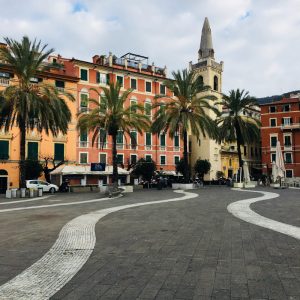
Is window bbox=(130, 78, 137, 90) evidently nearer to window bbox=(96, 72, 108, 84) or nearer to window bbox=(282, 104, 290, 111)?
window bbox=(96, 72, 108, 84)

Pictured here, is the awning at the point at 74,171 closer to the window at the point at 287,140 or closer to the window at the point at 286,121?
the window at the point at 287,140

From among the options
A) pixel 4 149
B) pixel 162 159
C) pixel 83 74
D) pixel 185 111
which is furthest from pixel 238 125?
pixel 4 149

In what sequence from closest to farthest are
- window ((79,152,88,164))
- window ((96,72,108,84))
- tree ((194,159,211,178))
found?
window ((79,152,88,164)), window ((96,72,108,84)), tree ((194,159,211,178))

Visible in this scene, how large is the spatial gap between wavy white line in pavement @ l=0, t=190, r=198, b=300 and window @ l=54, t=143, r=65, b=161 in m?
37.0

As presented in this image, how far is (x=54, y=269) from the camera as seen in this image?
581 cm

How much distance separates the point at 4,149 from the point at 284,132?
49881 mm

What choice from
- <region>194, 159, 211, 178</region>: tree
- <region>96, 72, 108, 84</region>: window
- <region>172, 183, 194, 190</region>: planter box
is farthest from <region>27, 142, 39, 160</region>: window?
<region>194, 159, 211, 178</region>: tree

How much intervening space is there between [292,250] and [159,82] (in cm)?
5228

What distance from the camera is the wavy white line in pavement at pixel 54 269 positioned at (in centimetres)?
472

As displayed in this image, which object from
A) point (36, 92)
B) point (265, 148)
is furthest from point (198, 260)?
point (265, 148)

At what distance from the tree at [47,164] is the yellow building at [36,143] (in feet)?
1.30

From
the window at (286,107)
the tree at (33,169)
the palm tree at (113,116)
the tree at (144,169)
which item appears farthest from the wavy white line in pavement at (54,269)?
the window at (286,107)

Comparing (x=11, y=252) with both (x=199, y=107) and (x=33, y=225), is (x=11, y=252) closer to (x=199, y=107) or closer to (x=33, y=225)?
(x=33, y=225)

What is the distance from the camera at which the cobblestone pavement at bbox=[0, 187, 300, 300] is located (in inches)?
182
